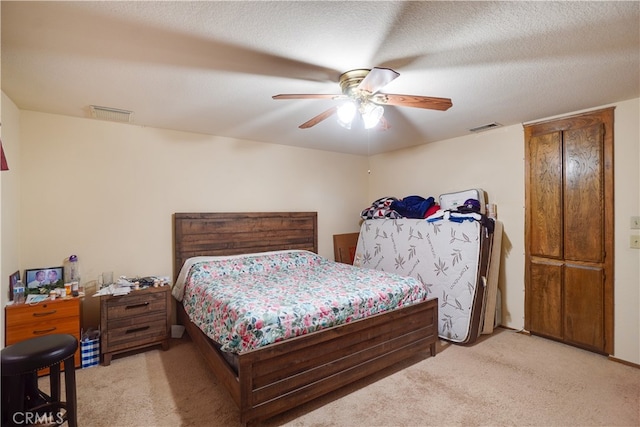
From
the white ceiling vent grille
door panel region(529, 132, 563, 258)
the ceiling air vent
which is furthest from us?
the ceiling air vent

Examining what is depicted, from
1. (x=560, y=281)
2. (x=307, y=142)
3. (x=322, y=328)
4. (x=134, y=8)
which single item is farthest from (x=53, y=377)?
(x=560, y=281)

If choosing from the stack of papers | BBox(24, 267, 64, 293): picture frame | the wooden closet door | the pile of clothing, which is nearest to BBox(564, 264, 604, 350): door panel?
the wooden closet door

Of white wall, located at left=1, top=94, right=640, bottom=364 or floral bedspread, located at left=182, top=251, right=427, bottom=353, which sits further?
white wall, located at left=1, top=94, right=640, bottom=364

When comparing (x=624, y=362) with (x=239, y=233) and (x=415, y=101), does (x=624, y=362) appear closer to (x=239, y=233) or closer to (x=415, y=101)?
(x=415, y=101)

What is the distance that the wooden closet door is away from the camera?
2.80 meters

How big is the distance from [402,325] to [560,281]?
1.82 meters

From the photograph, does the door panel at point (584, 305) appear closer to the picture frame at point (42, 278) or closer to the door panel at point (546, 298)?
the door panel at point (546, 298)

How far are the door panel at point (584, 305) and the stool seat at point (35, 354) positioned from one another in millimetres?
4112

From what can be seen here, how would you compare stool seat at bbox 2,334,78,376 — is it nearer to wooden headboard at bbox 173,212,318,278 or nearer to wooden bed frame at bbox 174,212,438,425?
wooden bed frame at bbox 174,212,438,425

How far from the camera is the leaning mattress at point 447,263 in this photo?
3117 millimetres

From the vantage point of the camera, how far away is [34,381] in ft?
6.05

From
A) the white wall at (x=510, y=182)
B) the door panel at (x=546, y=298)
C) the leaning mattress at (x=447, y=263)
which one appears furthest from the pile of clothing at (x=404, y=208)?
the door panel at (x=546, y=298)

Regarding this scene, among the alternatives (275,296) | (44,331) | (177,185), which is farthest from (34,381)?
(177,185)

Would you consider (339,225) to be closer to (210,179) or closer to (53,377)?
(210,179)
